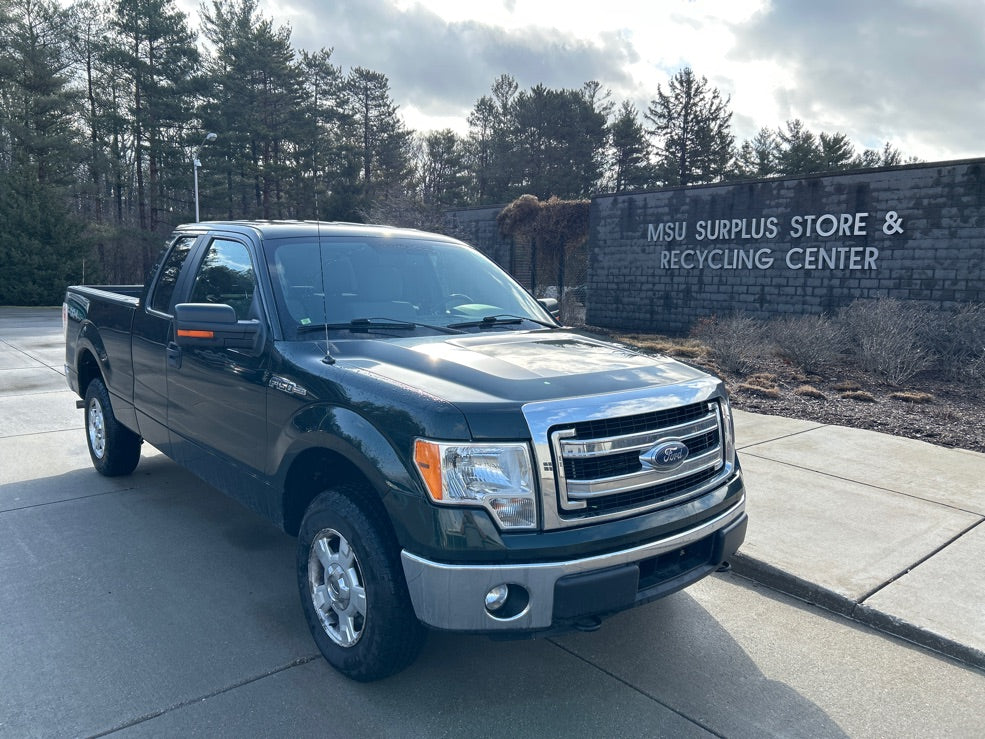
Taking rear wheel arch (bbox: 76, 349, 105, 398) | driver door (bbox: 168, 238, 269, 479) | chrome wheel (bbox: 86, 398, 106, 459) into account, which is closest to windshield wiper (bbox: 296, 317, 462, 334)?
driver door (bbox: 168, 238, 269, 479)

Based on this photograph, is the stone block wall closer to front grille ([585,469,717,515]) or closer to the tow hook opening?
front grille ([585,469,717,515])

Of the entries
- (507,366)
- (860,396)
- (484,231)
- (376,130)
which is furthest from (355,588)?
(376,130)

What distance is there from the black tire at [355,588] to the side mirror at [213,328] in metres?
0.95

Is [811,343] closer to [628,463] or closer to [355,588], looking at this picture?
[628,463]

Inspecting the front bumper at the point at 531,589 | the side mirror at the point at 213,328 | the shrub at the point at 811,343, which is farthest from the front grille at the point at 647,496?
the shrub at the point at 811,343

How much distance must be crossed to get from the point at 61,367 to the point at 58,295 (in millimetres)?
19739

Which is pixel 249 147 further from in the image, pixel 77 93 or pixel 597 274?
pixel 597 274

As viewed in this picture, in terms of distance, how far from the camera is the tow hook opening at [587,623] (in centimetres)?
277

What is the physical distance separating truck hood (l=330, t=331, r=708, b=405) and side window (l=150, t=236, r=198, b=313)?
1.92m

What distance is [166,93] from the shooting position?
39.5m

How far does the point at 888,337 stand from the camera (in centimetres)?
1042

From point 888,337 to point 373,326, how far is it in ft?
29.7

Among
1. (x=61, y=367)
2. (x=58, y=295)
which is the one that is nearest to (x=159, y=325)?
(x=61, y=367)

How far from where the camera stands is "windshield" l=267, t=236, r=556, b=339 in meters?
3.82
